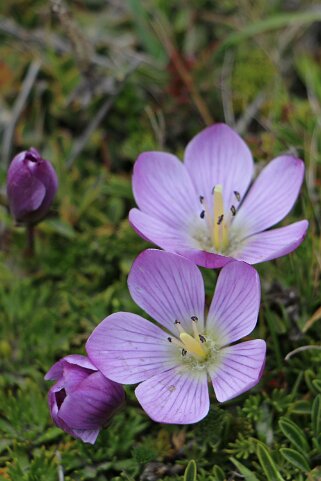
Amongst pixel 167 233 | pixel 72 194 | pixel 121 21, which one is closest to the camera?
pixel 167 233

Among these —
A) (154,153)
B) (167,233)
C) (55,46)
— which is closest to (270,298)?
(167,233)

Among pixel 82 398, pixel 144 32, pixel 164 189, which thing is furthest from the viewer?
pixel 144 32

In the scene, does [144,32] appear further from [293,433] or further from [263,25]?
[293,433]

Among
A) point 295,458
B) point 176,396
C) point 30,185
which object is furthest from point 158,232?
point 295,458

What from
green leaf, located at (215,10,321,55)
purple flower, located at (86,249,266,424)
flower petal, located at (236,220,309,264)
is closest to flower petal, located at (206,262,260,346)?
purple flower, located at (86,249,266,424)

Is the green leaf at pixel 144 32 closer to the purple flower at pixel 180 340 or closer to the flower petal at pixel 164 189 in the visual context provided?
the flower petal at pixel 164 189

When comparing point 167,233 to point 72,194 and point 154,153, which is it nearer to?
point 154,153
